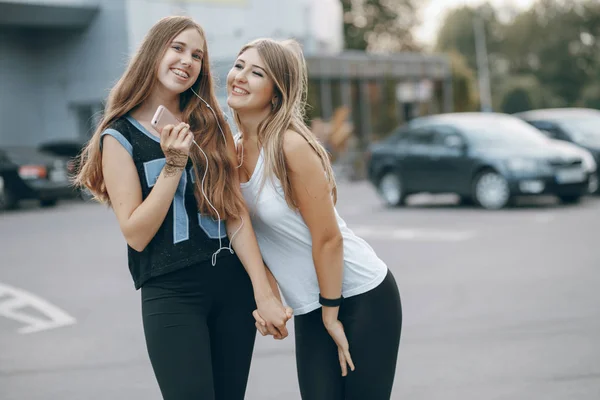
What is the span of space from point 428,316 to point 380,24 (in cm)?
5392

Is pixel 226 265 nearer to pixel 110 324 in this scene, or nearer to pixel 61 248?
pixel 110 324

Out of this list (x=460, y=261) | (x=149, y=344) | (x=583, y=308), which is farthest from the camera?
(x=460, y=261)

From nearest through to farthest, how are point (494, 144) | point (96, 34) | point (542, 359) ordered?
1. point (542, 359)
2. point (494, 144)
3. point (96, 34)

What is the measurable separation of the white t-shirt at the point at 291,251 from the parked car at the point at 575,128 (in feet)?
44.5

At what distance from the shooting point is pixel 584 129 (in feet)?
54.0

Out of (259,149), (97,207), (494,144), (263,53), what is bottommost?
(97,207)

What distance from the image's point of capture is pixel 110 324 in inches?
274

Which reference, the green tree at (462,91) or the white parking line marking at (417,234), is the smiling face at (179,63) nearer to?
the white parking line marking at (417,234)

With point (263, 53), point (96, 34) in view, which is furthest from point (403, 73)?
point (263, 53)

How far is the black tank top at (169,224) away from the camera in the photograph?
2770mm

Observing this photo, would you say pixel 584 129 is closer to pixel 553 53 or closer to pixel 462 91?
pixel 462 91

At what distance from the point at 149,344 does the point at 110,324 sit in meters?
4.35

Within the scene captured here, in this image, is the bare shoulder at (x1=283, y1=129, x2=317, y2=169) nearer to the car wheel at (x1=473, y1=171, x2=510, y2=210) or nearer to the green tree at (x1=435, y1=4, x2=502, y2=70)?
the car wheel at (x1=473, y1=171, x2=510, y2=210)

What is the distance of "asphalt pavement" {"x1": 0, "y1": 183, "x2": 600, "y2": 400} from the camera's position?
16.8ft
